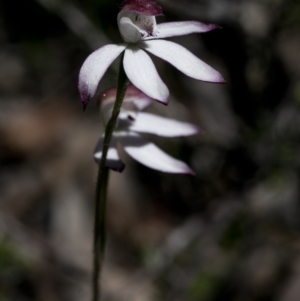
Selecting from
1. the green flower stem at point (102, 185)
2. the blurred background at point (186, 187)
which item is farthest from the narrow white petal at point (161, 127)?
the blurred background at point (186, 187)

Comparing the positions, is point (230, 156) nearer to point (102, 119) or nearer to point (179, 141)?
point (179, 141)

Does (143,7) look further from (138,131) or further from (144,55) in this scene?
(138,131)

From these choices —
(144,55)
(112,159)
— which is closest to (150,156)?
(112,159)

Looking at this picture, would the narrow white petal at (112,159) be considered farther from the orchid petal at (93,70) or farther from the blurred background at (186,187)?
the blurred background at (186,187)

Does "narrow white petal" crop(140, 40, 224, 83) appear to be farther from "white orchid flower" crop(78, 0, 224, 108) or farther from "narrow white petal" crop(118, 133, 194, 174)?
"narrow white petal" crop(118, 133, 194, 174)

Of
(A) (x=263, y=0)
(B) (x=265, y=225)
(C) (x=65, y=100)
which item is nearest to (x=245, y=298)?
(B) (x=265, y=225)
